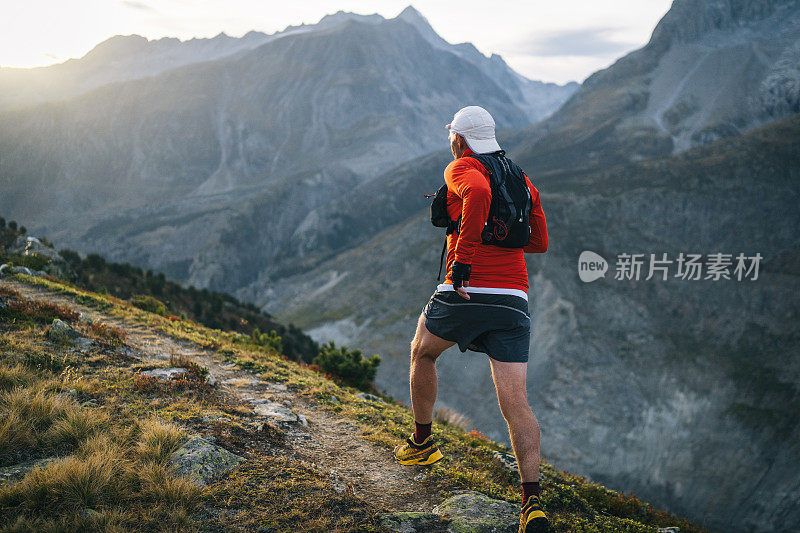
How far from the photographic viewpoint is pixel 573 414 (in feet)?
91.3

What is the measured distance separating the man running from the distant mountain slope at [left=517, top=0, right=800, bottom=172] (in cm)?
6532

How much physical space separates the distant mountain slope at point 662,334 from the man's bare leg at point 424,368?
2422cm

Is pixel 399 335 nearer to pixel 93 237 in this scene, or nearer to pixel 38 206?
pixel 93 237

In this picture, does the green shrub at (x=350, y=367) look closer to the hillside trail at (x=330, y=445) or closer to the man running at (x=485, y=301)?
the hillside trail at (x=330, y=445)

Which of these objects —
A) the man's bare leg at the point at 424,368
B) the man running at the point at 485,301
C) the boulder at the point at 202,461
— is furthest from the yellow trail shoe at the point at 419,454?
the boulder at the point at 202,461

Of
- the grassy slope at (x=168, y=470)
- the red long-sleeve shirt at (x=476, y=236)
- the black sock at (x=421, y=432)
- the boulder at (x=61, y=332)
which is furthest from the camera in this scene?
the boulder at (x=61, y=332)

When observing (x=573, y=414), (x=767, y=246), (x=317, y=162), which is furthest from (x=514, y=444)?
(x=317, y=162)

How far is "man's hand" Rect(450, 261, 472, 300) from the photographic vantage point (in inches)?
141

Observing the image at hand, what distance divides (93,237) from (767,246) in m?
103

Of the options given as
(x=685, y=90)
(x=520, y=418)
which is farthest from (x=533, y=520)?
(x=685, y=90)

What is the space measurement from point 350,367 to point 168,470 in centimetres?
654

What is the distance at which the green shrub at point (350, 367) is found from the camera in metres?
9.98

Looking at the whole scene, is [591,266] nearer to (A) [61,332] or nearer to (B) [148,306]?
(B) [148,306]

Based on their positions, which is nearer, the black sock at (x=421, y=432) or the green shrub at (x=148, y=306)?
the black sock at (x=421, y=432)
